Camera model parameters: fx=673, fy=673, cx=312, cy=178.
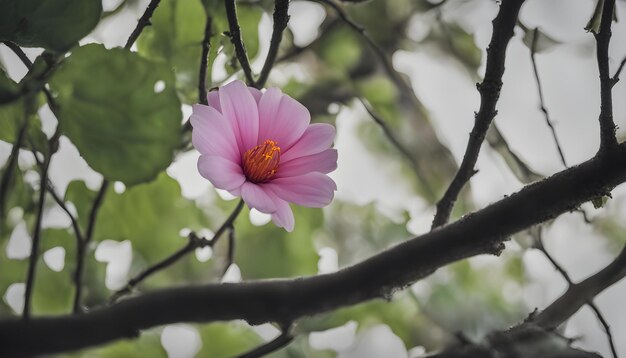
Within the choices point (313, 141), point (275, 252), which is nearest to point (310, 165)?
point (313, 141)

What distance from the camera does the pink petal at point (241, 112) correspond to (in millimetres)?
185

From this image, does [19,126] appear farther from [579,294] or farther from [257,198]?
[579,294]

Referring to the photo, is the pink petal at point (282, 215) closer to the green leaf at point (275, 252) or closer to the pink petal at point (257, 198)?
the pink petal at point (257, 198)

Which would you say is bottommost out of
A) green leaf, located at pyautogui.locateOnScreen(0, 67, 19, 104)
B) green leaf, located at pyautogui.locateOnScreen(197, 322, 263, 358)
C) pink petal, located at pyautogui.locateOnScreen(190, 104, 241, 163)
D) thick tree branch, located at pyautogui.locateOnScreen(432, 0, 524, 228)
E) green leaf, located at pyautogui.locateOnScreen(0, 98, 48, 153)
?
green leaf, located at pyautogui.locateOnScreen(197, 322, 263, 358)

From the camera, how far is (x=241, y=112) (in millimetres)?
191

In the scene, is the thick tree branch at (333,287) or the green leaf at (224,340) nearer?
the thick tree branch at (333,287)

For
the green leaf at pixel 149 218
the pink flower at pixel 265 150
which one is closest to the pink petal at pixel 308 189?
the pink flower at pixel 265 150

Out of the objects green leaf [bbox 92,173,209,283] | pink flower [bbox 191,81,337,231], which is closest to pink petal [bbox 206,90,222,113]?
pink flower [bbox 191,81,337,231]

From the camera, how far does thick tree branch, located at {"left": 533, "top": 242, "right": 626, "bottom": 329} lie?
0.21 m

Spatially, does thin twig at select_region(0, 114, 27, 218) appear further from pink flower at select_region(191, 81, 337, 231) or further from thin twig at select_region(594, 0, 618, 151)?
thin twig at select_region(594, 0, 618, 151)

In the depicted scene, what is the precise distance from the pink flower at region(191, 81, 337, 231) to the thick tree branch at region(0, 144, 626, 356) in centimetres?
2

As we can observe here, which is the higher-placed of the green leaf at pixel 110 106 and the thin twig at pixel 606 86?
the thin twig at pixel 606 86

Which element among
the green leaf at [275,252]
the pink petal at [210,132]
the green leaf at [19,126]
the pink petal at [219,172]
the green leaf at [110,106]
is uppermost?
the pink petal at [210,132]

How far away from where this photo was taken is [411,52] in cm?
39
